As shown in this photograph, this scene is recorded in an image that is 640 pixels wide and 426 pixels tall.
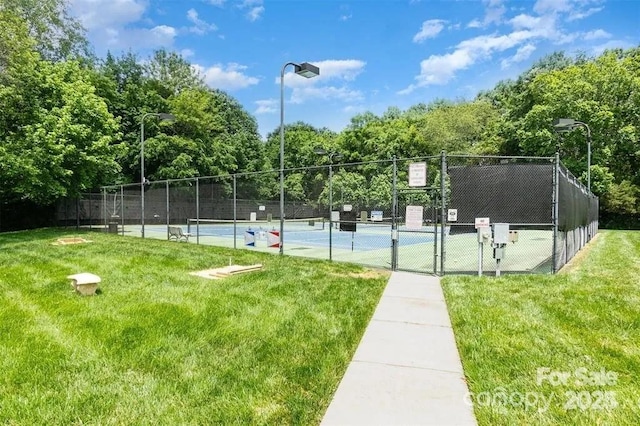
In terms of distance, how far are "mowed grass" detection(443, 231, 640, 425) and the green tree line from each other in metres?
16.2

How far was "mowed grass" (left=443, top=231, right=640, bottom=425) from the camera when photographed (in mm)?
2670

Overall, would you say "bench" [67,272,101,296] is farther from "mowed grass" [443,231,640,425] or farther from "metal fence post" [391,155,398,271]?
"metal fence post" [391,155,398,271]

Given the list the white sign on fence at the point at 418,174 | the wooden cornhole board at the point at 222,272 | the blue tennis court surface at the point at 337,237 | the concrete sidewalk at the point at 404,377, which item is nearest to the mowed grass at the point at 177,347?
the concrete sidewalk at the point at 404,377

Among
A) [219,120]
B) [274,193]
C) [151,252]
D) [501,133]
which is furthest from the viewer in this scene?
[219,120]

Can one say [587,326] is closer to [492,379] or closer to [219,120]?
[492,379]

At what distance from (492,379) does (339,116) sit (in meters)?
55.7

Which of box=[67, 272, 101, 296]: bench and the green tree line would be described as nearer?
box=[67, 272, 101, 296]: bench

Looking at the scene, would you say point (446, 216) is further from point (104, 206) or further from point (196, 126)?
point (196, 126)

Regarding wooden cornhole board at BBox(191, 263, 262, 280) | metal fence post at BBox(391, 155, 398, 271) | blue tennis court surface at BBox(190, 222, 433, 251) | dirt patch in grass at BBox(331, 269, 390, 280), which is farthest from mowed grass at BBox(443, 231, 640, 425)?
blue tennis court surface at BBox(190, 222, 433, 251)

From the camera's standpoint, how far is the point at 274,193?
27.8 m

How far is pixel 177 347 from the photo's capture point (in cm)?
372

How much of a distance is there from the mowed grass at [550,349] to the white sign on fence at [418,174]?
2053 mm

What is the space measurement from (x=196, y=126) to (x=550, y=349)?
35296 millimetres

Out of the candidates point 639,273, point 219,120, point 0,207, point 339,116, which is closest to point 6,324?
point 639,273
